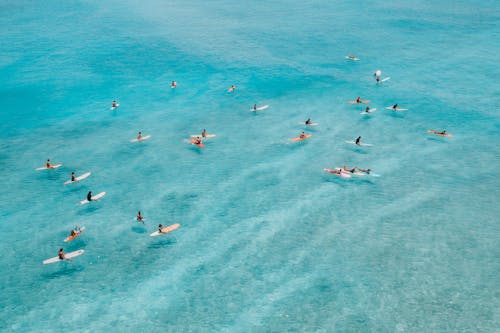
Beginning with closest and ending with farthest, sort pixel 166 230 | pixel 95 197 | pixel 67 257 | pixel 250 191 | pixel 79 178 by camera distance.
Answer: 1. pixel 67 257
2. pixel 166 230
3. pixel 95 197
4. pixel 250 191
5. pixel 79 178

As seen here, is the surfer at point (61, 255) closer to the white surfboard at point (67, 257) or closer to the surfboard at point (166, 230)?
the white surfboard at point (67, 257)

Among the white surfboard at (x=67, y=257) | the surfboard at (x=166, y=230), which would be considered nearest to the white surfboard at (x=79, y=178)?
the white surfboard at (x=67, y=257)

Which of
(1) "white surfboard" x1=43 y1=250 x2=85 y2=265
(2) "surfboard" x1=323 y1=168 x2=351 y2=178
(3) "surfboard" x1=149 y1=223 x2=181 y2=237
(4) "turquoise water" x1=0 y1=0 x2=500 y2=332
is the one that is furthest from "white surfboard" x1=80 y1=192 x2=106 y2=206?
(2) "surfboard" x1=323 y1=168 x2=351 y2=178

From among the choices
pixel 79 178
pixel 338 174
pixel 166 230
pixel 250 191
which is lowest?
pixel 166 230

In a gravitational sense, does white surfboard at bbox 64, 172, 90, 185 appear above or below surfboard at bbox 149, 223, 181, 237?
above

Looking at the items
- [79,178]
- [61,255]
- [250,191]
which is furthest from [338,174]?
[79,178]

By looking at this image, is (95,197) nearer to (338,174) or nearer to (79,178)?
(79,178)

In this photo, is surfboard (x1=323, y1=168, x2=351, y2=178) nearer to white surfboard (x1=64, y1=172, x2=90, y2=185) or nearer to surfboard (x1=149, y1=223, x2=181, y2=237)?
surfboard (x1=149, y1=223, x2=181, y2=237)

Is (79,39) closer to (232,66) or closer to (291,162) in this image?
(232,66)

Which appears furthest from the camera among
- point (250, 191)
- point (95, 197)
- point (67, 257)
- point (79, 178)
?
point (79, 178)

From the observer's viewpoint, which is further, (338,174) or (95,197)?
(338,174)
